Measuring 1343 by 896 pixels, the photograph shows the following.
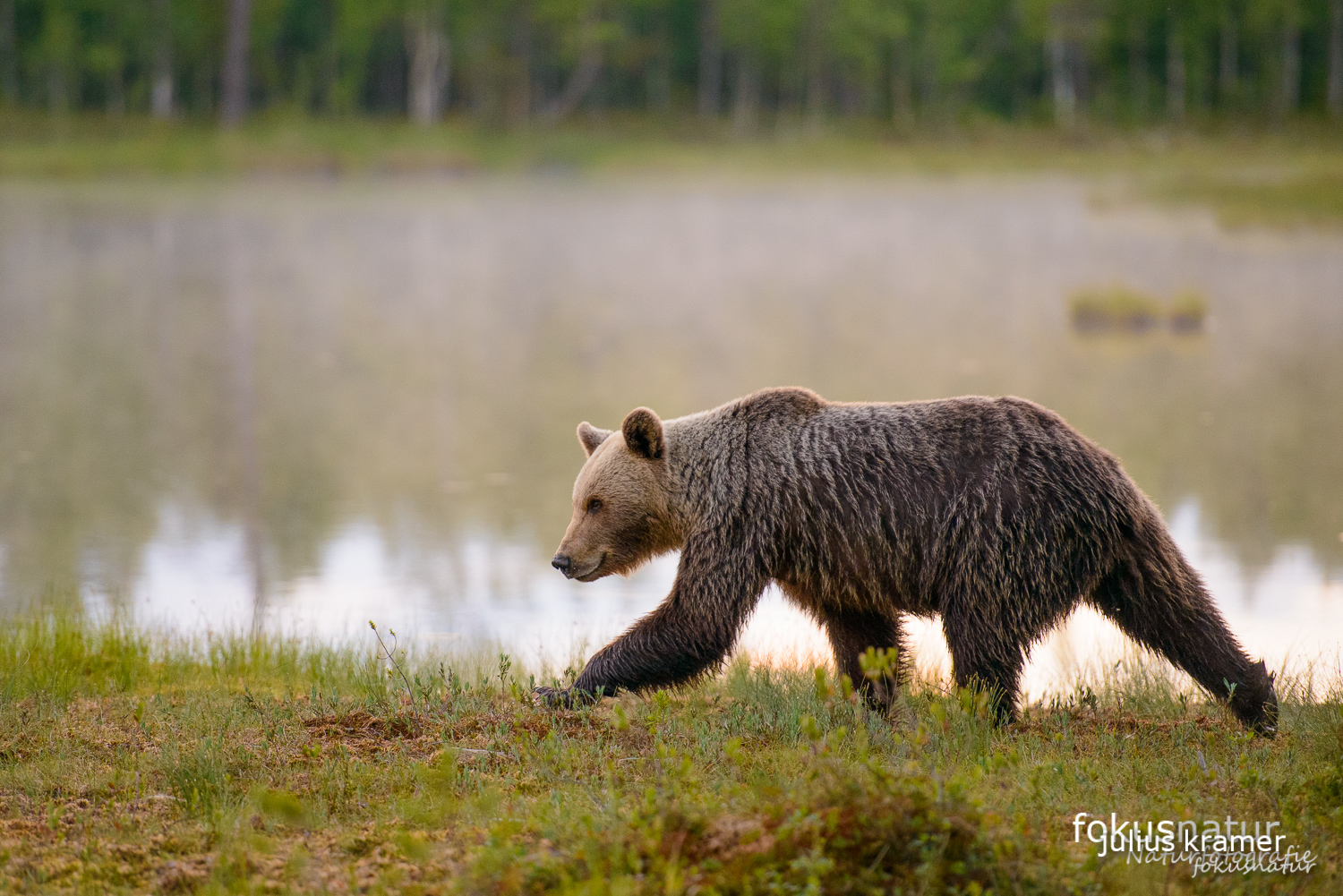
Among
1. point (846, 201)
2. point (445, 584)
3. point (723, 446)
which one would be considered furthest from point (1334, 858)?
point (846, 201)

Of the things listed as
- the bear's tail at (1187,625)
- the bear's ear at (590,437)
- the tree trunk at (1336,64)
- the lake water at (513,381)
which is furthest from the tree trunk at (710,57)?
the bear's tail at (1187,625)

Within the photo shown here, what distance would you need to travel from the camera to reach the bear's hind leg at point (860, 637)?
6.65 m

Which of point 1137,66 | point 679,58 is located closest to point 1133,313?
point 1137,66


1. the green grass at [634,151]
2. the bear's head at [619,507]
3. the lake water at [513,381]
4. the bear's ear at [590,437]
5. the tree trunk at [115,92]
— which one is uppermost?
the tree trunk at [115,92]

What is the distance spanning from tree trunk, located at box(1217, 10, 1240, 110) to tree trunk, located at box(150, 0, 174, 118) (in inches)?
2220

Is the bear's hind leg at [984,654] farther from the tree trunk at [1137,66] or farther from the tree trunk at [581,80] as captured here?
the tree trunk at [1137,66]

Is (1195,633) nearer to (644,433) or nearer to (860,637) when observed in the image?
(860,637)

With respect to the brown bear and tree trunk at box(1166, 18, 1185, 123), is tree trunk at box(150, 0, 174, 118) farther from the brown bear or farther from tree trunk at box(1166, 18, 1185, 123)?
the brown bear

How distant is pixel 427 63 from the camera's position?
244 ft

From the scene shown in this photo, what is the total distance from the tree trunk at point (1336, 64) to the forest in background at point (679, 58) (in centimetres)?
17

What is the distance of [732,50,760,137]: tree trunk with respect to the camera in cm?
7444

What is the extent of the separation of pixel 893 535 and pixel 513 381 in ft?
52.7

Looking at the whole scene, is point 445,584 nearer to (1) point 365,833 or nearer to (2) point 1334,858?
(1) point 365,833

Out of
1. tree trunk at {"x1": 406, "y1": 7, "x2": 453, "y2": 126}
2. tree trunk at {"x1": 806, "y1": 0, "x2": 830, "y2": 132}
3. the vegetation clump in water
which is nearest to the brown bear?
the vegetation clump in water
